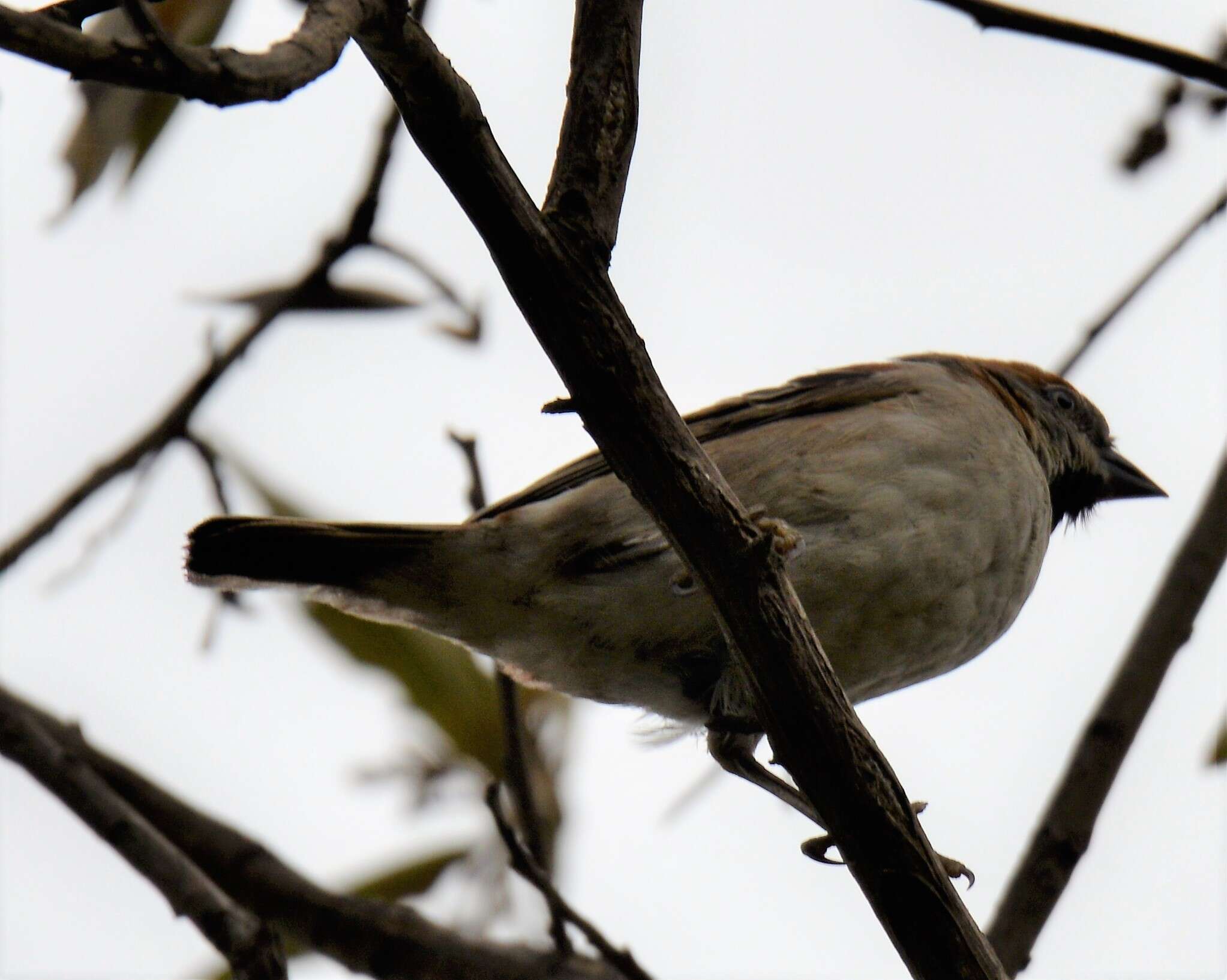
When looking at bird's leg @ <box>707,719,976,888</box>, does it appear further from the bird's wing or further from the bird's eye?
the bird's eye

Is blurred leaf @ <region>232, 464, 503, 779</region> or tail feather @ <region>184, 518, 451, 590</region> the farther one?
blurred leaf @ <region>232, 464, 503, 779</region>

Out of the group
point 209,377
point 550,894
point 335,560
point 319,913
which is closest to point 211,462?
point 209,377

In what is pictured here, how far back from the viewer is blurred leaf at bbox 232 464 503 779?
574 cm

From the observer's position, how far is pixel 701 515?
3.11 metres

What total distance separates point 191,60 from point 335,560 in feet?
9.65

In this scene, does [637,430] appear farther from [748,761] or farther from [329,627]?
[329,627]

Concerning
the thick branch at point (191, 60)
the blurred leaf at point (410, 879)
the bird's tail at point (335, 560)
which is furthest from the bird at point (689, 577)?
the thick branch at point (191, 60)

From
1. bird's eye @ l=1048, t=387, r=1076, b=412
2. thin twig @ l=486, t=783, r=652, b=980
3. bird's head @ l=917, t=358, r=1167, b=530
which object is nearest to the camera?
thin twig @ l=486, t=783, r=652, b=980

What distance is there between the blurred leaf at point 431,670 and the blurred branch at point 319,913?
0.77 m

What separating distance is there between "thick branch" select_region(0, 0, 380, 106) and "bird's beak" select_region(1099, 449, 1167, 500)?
5.25 meters

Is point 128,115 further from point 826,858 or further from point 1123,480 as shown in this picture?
point 1123,480

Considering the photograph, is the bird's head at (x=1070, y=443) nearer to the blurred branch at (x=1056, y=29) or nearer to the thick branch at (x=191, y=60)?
the blurred branch at (x=1056, y=29)

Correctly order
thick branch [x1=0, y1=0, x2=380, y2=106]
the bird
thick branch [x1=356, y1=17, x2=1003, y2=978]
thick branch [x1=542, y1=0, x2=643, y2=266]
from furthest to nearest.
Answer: the bird
thick branch [x1=542, y1=0, x2=643, y2=266]
thick branch [x1=356, y1=17, x2=1003, y2=978]
thick branch [x1=0, y1=0, x2=380, y2=106]

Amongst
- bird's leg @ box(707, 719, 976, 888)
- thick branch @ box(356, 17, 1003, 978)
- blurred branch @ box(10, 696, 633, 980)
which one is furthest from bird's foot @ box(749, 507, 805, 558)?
blurred branch @ box(10, 696, 633, 980)
